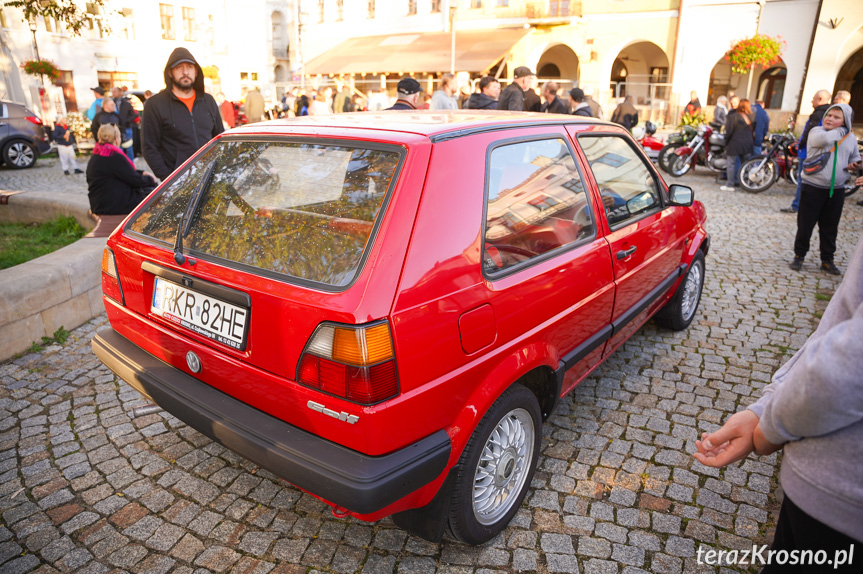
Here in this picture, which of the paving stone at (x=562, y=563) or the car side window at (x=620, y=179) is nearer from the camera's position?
the paving stone at (x=562, y=563)

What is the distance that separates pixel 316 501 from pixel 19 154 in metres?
15.4

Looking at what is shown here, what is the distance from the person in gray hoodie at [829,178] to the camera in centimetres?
588

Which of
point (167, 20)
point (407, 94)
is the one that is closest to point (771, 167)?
point (407, 94)

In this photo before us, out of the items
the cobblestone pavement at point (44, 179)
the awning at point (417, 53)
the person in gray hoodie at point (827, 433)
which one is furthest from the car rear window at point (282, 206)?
the awning at point (417, 53)

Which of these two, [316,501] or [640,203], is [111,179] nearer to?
[316,501]

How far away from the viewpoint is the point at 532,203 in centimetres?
265

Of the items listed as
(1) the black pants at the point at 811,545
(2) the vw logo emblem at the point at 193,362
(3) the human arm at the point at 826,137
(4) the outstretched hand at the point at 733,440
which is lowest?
(2) the vw logo emblem at the point at 193,362

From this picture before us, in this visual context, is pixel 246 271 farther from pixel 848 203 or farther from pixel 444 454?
pixel 848 203

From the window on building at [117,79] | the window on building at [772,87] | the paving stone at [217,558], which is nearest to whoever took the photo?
the paving stone at [217,558]

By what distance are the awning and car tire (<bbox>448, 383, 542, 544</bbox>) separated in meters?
25.8

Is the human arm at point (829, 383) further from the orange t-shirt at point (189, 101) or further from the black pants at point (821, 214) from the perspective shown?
the black pants at point (821, 214)

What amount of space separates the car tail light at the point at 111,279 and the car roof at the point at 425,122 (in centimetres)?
88

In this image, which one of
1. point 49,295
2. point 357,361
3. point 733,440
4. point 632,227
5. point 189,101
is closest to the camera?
point 733,440

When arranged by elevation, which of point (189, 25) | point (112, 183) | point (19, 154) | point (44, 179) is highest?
point (189, 25)
